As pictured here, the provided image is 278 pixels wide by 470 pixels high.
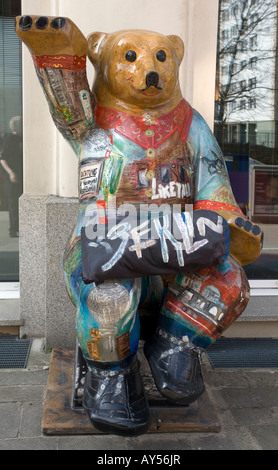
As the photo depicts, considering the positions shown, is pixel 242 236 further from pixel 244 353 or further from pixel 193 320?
pixel 244 353

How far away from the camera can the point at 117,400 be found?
2.36 m

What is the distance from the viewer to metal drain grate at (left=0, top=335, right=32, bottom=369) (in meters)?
3.38

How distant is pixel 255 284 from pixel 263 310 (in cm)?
38

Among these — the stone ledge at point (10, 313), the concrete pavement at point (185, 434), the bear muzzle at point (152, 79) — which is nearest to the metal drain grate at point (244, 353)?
the concrete pavement at point (185, 434)

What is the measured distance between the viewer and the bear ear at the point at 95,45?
2684mm

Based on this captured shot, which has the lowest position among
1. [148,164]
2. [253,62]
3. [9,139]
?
[148,164]

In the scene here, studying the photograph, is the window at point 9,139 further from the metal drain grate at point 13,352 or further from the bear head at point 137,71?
the bear head at point 137,71

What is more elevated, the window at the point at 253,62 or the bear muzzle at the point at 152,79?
the window at the point at 253,62

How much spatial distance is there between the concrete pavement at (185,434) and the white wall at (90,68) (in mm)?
1195

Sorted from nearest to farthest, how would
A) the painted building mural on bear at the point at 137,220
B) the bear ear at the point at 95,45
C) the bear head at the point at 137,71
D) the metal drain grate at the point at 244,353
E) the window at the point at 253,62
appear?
1. the painted building mural on bear at the point at 137,220
2. the bear head at the point at 137,71
3. the bear ear at the point at 95,45
4. the metal drain grate at the point at 244,353
5. the window at the point at 253,62

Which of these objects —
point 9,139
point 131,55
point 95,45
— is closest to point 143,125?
point 131,55

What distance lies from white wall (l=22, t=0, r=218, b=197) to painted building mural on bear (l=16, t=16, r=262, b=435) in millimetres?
552

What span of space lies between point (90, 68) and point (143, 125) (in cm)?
91
